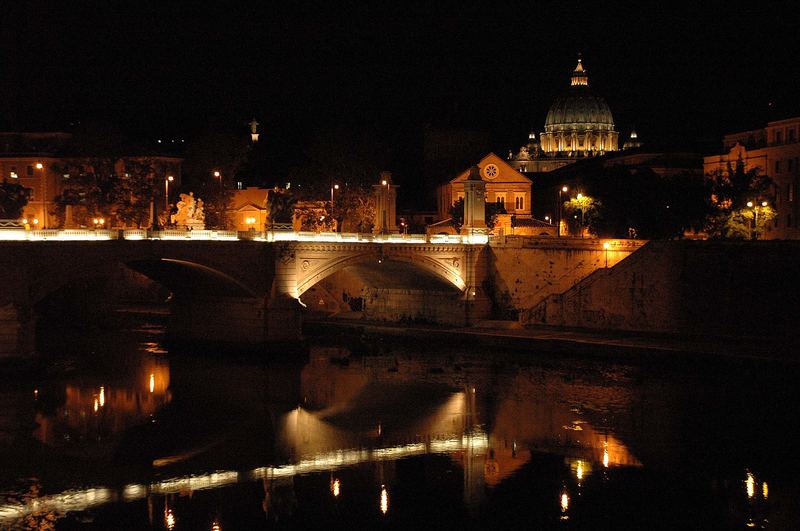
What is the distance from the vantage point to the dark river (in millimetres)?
28781

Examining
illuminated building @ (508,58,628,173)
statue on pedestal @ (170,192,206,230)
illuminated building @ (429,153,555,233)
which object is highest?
illuminated building @ (508,58,628,173)

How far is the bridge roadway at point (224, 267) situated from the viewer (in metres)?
42.7

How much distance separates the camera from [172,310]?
177 feet

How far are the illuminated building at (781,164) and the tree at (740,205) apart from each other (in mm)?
581

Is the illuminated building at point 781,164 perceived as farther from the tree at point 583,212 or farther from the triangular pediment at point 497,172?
the triangular pediment at point 497,172

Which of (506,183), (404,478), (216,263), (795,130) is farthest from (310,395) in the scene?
(506,183)

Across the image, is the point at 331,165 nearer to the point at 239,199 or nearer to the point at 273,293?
the point at 239,199

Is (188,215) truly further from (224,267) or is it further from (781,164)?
(781,164)

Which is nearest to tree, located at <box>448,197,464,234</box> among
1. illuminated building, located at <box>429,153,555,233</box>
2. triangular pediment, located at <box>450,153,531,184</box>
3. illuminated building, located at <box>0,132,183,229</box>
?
illuminated building, located at <box>429,153,555,233</box>

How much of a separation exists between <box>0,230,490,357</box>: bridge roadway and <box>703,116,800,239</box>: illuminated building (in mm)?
16966

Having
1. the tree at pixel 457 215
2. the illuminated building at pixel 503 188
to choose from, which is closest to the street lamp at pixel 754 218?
the tree at pixel 457 215

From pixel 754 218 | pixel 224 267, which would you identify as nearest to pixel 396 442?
pixel 224 267

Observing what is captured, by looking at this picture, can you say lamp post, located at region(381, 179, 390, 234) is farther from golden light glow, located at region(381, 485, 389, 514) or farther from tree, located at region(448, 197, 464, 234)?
golden light glow, located at region(381, 485, 389, 514)

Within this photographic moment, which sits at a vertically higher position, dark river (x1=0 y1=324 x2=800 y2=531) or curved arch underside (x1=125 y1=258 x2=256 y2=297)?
curved arch underside (x1=125 y1=258 x2=256 y2=297)
